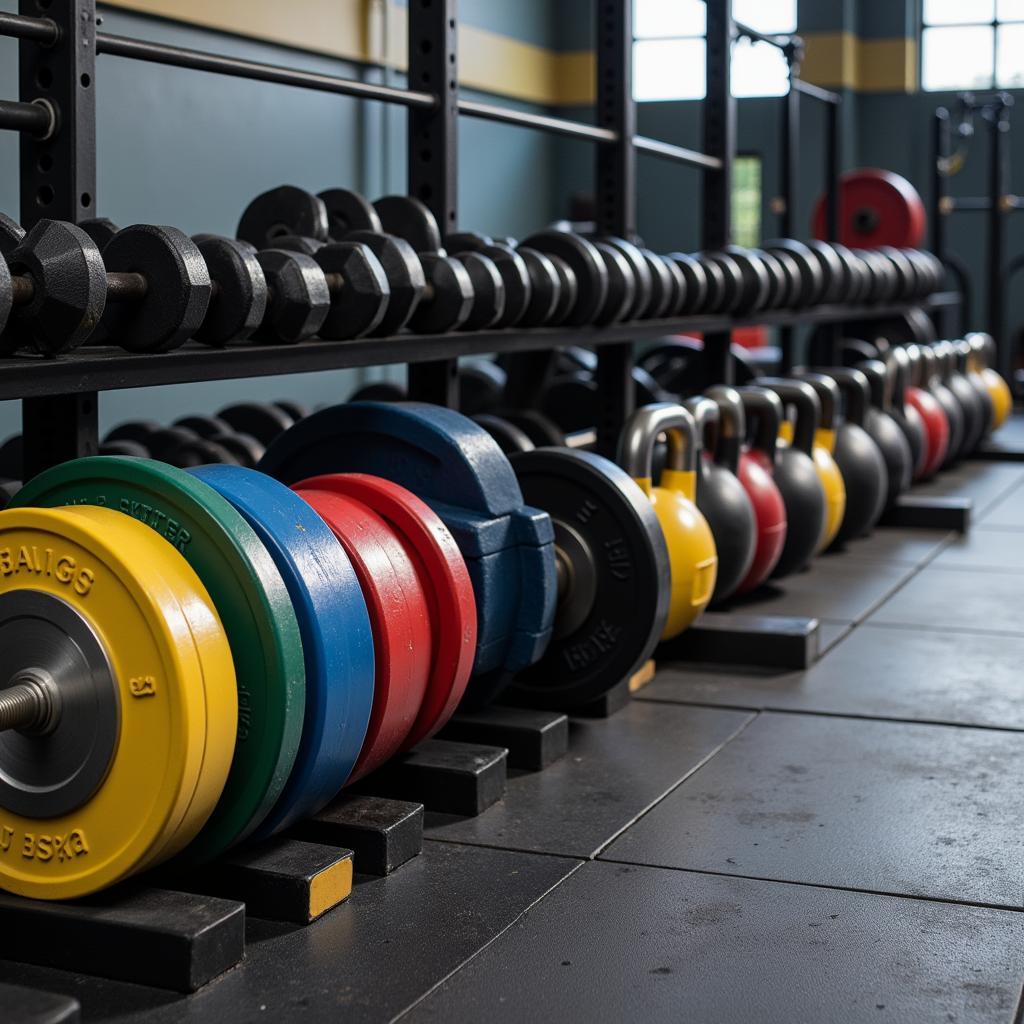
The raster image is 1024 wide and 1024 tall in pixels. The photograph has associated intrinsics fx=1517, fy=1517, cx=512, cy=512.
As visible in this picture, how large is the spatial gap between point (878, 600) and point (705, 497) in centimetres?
67

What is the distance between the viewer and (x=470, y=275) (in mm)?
2379

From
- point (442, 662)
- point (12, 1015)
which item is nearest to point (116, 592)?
point (12, 1015)

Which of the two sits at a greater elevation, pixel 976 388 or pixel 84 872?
pixel 976 388

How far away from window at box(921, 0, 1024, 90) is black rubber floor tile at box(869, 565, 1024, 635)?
21.7 ft

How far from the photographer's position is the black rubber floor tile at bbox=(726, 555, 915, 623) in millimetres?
3184

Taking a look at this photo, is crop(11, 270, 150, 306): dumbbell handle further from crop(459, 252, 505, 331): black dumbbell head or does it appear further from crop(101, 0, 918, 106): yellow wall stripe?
crop(101, 0, 918, 106): yellow wall stripe

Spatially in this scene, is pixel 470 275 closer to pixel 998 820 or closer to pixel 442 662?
pixel 442 662

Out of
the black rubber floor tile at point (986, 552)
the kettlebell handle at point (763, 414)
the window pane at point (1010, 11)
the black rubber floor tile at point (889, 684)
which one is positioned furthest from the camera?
the window pane at point (1010, 11)

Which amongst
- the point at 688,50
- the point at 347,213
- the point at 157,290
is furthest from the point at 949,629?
the point at 688,50

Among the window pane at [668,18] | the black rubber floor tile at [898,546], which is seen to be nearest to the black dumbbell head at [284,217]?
the black rubber floor tile at [898,546]

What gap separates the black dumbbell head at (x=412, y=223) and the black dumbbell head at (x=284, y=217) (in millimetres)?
109

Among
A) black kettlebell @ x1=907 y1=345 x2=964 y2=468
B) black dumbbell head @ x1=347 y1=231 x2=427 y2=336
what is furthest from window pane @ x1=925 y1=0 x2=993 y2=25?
black dumbbell head @ x1=347 y1=231 x2=427 y2=336

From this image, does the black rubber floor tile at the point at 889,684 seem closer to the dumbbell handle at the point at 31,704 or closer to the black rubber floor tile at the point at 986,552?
the black rubber floor tile at the point at 986,552

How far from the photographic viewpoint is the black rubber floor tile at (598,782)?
6.05 ft
